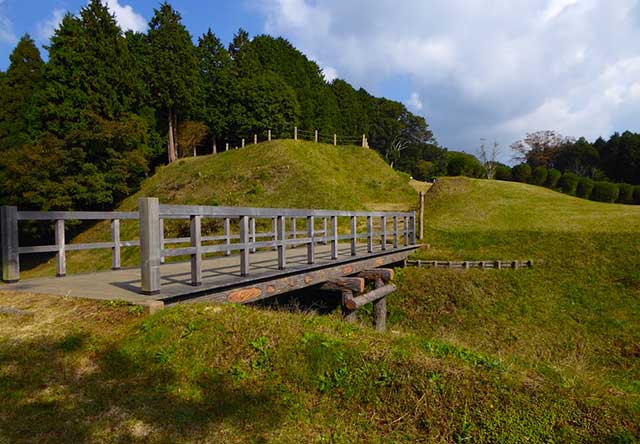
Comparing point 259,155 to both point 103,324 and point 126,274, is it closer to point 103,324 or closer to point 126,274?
point 126,274

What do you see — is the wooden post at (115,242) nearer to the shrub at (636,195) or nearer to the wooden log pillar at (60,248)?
the wooden log pillar at (60,248)

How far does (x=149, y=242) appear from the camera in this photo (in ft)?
18.6

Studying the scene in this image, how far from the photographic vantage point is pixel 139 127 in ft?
103

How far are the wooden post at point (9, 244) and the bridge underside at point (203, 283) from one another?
0.92 ft

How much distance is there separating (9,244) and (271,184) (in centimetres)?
2039

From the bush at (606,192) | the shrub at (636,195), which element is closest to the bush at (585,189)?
the bush at (606,192)

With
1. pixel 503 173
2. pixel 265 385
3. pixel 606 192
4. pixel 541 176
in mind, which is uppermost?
pixel 503 173

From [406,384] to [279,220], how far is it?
4.44 meters

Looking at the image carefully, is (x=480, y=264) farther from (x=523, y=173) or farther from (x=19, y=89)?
(x=19, y=89)

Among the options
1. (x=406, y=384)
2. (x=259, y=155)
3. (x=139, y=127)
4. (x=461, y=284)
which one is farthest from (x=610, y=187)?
(x=139, y=127)

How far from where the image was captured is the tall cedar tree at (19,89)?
3192 centimetres

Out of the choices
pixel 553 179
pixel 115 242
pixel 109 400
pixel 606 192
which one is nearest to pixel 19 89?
pixel 115 242

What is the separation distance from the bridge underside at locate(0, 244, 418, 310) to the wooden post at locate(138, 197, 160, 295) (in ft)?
0.66

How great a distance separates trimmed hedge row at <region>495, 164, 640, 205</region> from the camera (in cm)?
3078
